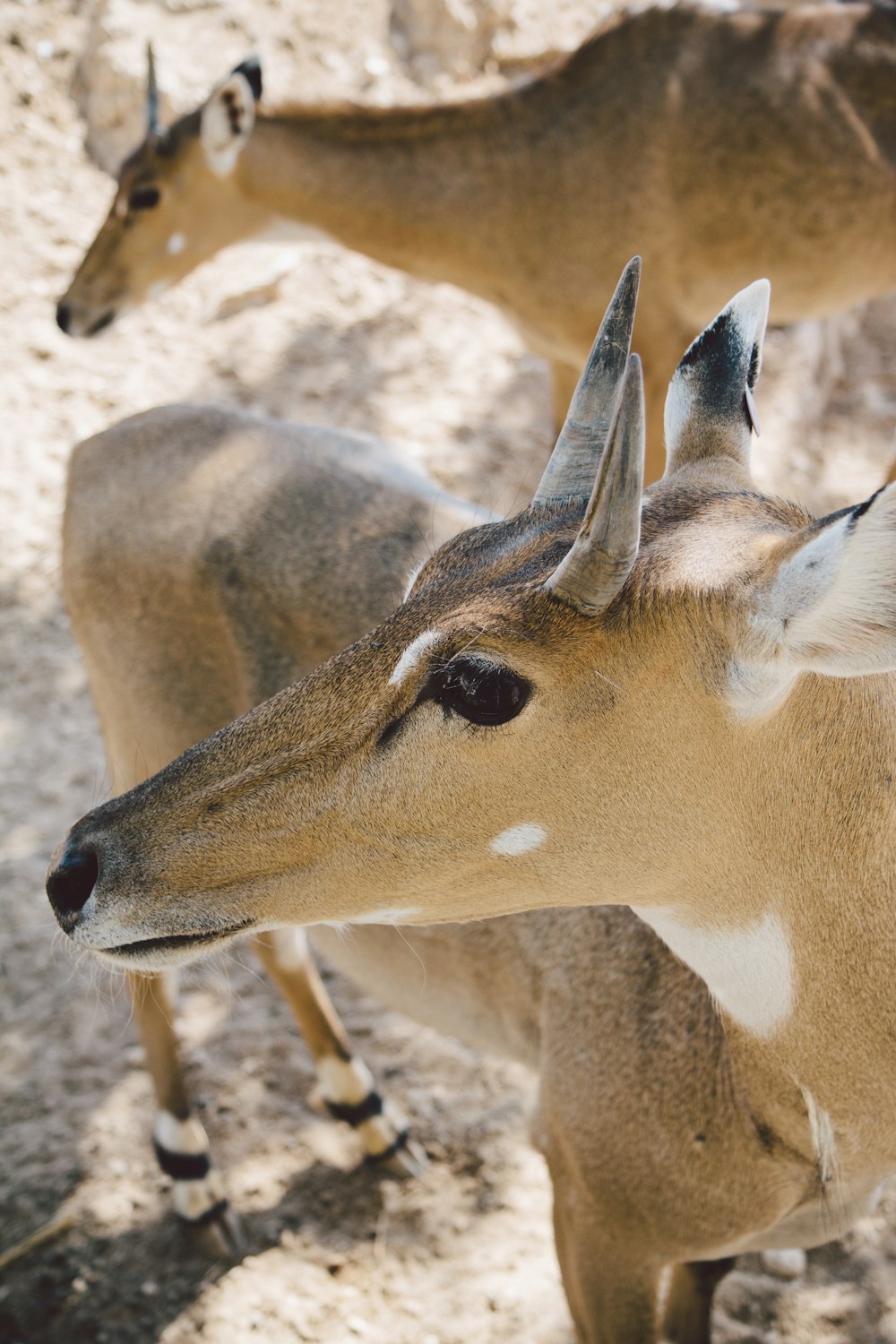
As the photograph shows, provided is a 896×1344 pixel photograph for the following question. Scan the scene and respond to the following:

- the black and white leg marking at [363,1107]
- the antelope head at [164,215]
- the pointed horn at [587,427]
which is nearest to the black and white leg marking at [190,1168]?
the black and white leg marking at [363,1107]

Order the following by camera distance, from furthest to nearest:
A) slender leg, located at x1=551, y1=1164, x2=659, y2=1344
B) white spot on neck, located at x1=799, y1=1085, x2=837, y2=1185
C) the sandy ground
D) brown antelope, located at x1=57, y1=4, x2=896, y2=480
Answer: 1. brown antelope, located at x1=57, y1=4, x2=896, y2=480
2. the sandy ground
3. slender leg, located at x1=551, y1=1164, x2=659, y2=1344
4. white spot on neck, located at x1=799, y1=1085, x2=837, y2=1185

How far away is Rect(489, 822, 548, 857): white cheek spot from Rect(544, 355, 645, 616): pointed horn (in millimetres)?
354

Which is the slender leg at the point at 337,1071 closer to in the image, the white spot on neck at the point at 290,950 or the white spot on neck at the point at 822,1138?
the white spot on neck at the point at 290,950

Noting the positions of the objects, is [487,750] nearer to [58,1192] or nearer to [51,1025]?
[58,1192]

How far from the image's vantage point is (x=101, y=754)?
4.81 meters

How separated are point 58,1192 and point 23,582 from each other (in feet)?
9.71

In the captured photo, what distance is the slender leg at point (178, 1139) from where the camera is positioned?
129 inches

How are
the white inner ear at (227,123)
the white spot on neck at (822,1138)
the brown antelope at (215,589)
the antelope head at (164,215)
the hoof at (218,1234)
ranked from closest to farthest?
the white spot on neck at (822,1138)
the brown antelope at (215,589)
the hoof at (218,1234)
the white inner ear at (227,123)
the antelope head at (164,215)

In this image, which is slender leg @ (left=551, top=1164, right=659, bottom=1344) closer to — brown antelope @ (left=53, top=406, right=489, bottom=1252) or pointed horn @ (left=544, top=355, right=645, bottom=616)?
brown antelope @ (left=53, top=406, right=489, bottom=1252)

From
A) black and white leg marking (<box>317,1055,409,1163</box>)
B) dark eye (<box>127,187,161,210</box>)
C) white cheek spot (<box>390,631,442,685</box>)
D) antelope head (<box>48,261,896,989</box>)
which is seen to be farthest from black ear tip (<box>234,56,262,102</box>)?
white cheek spot (<box>390,631,442,685</box>)

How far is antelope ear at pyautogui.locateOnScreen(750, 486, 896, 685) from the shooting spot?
1.40 meters

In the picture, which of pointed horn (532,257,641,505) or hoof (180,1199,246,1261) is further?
hoof (180,1199,246,1261)

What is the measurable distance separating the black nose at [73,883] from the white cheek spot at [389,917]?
0.44 meters

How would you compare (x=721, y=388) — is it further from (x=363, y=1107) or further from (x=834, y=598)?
(x=363, y=1107)
